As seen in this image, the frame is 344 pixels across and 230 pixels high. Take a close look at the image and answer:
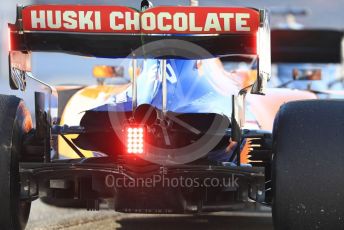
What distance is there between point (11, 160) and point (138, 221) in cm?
248

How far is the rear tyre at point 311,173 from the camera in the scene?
3.79 meters

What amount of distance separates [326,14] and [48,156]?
31452 mm

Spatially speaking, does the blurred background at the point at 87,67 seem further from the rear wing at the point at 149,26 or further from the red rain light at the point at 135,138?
the red rain light at the point at 135,138

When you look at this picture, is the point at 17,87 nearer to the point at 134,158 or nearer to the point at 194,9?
the point at 134,158

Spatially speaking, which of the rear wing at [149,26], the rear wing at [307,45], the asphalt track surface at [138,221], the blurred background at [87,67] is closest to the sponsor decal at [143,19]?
the rear wing at [149,26]

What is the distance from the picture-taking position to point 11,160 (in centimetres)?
432

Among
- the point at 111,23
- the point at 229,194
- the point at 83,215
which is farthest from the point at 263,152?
the point at 83,215

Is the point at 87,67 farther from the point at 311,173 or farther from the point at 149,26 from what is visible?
the point at 311,173

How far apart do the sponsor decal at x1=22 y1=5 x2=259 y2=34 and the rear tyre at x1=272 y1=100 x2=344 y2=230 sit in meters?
0.61

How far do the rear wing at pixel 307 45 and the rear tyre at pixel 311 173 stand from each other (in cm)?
1110

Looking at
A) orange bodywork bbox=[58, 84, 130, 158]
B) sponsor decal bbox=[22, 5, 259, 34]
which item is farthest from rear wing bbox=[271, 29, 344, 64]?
sponsor decal bbox=[22, 5, 259, 34]

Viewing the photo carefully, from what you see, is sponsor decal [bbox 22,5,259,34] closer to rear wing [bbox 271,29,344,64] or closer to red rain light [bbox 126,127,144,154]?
red rain light [bbox 126,127,144,154]

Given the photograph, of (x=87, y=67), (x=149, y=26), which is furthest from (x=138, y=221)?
(x=87, y=67)

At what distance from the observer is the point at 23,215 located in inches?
182
